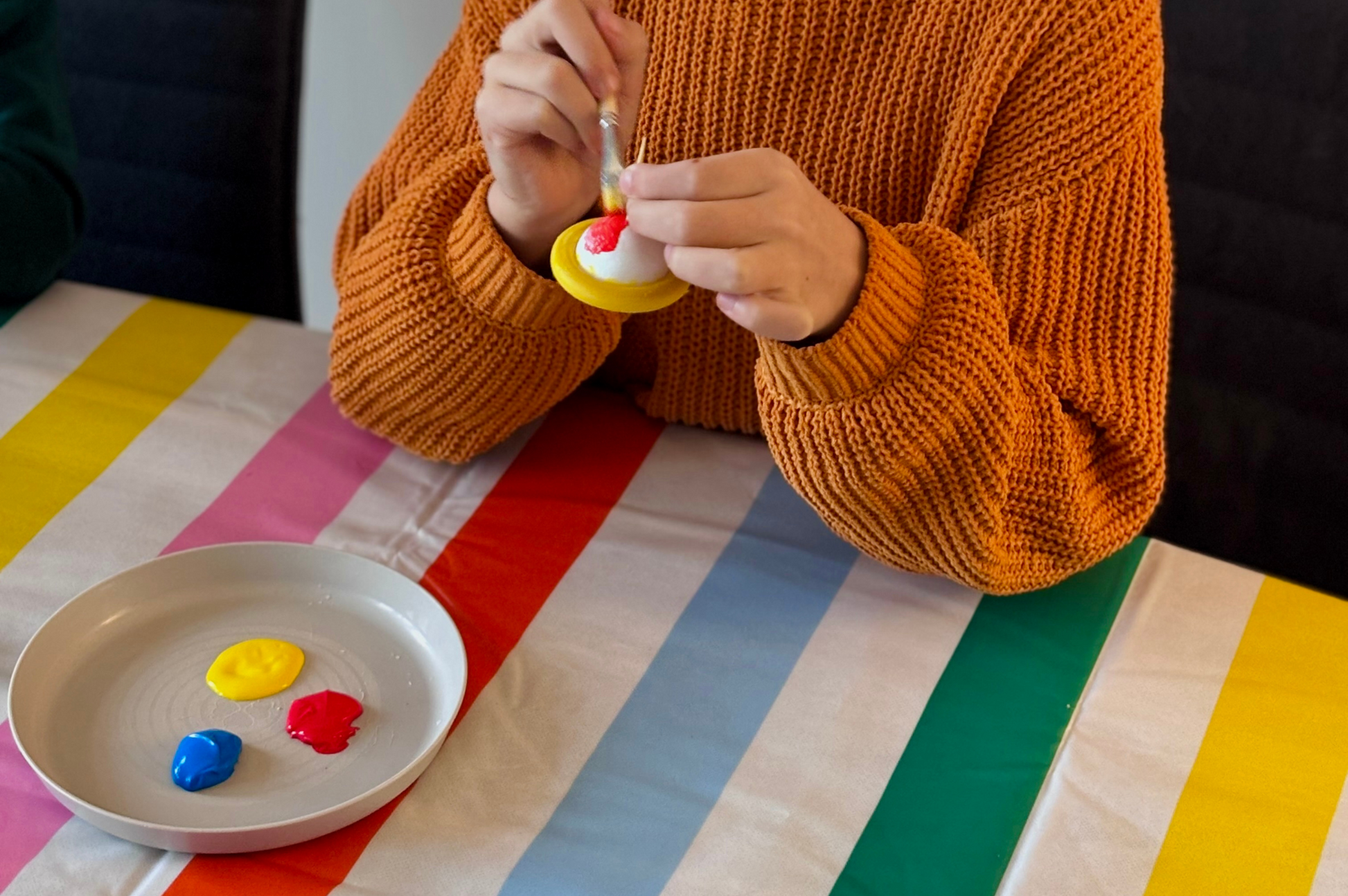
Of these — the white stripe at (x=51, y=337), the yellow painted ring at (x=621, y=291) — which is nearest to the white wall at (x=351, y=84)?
the white stripe at (x=51, y=337)

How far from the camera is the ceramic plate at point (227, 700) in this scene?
0.57 meters

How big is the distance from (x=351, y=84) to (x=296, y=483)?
3.01 ft

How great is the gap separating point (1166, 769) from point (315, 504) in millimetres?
533

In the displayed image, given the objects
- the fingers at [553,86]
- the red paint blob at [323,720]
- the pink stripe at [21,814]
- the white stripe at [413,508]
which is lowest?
the white stripe at [413,508]

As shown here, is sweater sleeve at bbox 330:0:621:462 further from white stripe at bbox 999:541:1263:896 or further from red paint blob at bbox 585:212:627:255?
white stripe at bbox 999:541:1263:896

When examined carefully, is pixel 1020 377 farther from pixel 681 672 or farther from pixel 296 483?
pixel 296 483

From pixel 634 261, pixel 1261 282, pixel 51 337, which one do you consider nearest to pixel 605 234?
pixel 634 261

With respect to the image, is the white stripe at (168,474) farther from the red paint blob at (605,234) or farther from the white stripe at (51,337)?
the red paint blob at (605,234)

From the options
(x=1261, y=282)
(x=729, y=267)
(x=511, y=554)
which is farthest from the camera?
(x=1261, y=282)

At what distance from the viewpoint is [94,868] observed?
550 millimetres

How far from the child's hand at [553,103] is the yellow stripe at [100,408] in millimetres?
314

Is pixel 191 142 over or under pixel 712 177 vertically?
under

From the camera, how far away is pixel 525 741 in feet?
2.05

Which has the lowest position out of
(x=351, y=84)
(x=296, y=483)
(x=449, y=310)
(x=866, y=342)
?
(x=351, y=84)
